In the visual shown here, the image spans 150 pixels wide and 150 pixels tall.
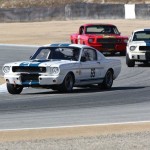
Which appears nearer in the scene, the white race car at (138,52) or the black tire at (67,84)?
the black tire at (67,84)

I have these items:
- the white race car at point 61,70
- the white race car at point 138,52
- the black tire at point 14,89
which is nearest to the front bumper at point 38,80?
the white race car at point 61,70

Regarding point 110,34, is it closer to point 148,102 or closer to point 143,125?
point 148,102

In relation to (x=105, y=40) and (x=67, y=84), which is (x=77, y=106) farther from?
(x=105, y=40)

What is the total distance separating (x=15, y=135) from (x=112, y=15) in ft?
161

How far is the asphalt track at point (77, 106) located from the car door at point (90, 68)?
0.33 m

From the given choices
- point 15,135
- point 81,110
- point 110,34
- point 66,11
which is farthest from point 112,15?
point 15,135

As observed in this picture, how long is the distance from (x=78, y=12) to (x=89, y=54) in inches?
1675

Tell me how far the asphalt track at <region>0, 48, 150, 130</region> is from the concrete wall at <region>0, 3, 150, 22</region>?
38194 mm

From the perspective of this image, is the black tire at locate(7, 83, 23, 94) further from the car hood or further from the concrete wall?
the concrete wall

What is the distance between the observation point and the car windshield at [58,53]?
19.4m

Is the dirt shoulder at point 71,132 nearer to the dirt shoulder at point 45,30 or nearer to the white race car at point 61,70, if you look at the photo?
the white race car at point 61,70

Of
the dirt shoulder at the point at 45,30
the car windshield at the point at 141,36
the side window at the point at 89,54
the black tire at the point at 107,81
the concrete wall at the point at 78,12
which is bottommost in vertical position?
the dirt shoulder at the point at 45,30

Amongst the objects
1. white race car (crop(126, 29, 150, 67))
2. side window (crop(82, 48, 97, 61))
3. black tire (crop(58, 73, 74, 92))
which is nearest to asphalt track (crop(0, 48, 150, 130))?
black tire (crop(58, 73, 74, 92))

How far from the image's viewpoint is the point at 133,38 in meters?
28.9
